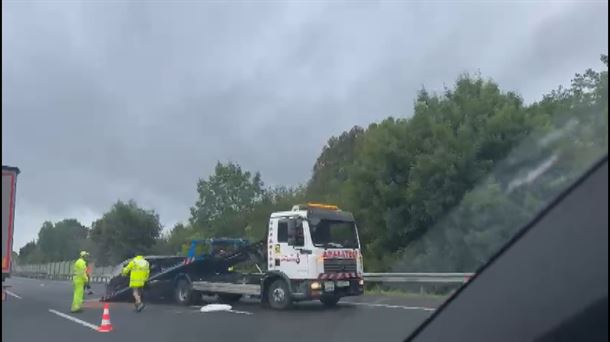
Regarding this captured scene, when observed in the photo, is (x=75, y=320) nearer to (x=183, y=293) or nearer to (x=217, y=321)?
(x=217, y=321)

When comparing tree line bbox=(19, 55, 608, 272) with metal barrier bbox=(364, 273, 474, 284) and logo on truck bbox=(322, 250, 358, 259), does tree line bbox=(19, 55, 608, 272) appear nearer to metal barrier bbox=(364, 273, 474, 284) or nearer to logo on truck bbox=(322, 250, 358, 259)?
metal barrier bbox=(364, 273, 474, 284)

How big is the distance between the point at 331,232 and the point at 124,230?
5.86m

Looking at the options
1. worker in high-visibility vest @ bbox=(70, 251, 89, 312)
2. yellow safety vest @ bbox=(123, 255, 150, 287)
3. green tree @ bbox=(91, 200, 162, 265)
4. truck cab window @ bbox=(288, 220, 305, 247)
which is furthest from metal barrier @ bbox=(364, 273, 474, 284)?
yellow safety vest @ bbox=(123, 255, 150, 287)

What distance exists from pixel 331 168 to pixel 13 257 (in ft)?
43.2

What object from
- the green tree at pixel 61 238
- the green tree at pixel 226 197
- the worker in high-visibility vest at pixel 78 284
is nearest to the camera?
the green tree at pixel 61 238

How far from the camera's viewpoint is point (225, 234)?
18.9m

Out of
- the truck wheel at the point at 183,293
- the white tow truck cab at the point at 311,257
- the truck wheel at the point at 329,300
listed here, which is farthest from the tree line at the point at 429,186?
the truck wheel at the point at 183,293

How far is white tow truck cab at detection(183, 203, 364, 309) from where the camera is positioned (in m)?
15.8

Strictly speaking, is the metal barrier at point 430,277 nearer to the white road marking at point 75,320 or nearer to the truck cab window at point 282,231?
the truck cab window at point 282,231

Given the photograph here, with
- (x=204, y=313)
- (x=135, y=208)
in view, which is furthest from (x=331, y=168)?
(x=135, y=208)

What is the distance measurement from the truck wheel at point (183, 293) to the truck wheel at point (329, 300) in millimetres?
4465

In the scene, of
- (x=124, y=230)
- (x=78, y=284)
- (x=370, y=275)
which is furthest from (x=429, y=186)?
(x=78, y=284)

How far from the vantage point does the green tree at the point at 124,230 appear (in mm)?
9875

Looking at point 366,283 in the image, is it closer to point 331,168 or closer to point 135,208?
point 331,168
